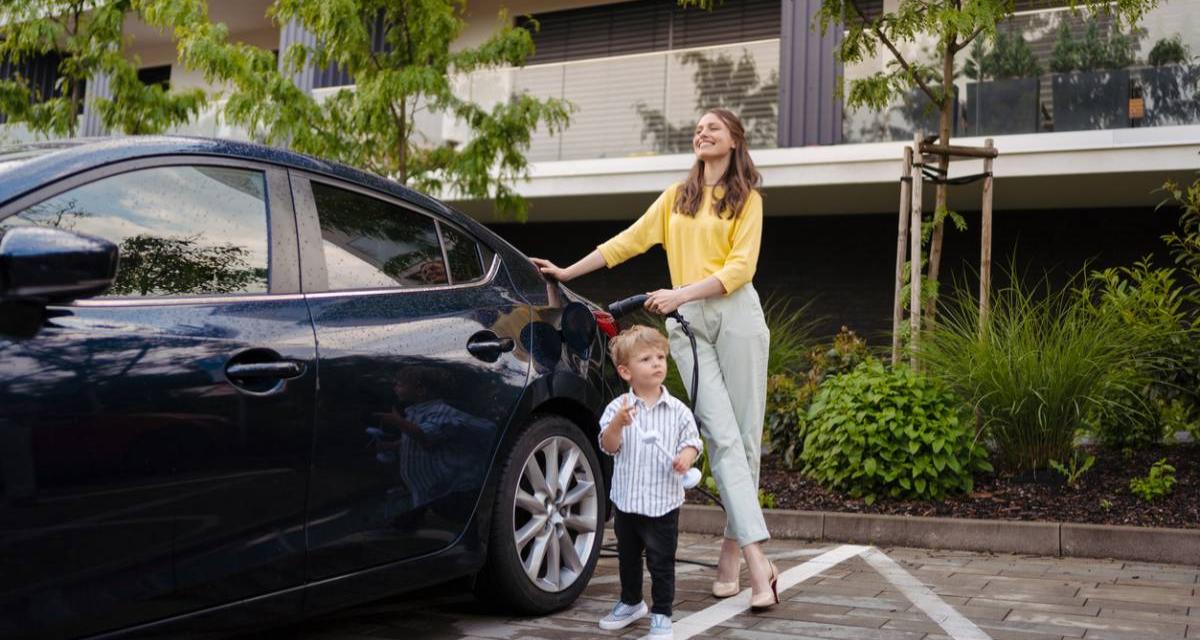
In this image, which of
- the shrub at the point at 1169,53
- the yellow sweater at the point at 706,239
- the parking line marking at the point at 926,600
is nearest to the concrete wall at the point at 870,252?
the shrub at the point at 1169,53

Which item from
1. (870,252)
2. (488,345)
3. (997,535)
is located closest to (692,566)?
(997,535)

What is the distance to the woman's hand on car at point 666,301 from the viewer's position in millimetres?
4148

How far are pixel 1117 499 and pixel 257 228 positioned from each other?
5221 mm

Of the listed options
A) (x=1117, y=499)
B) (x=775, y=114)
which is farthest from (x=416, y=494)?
(x=775, y=114)

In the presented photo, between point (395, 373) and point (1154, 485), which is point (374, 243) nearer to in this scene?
point (395, 373)

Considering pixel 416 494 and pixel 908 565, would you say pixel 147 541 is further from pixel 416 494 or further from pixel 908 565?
pixel 908 565

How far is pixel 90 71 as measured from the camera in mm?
10523

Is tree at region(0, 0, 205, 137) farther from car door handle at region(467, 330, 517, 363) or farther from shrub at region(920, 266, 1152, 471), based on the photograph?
car door handle at region(467, 330, 517, 363)

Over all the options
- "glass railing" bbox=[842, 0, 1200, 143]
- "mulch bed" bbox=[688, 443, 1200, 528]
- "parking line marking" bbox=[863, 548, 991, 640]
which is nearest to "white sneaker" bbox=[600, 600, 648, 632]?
"parking line marking" bbox=[863, 548, 991, 640]

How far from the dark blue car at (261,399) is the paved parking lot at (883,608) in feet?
1.07

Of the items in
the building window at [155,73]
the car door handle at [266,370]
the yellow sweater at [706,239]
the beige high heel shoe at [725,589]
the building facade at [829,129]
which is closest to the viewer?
the car door handle at [266,370]

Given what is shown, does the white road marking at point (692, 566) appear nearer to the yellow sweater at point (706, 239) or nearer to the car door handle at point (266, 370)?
the yellow sweater at point (706, 239)

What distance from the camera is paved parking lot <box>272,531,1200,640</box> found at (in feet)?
13.0

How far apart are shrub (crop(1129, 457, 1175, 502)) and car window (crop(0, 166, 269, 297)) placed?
5233mm
